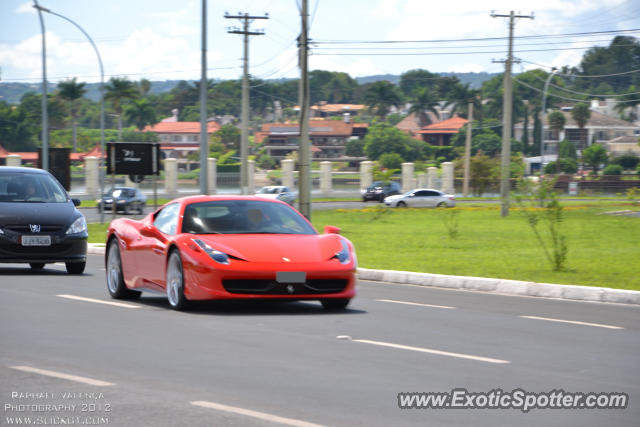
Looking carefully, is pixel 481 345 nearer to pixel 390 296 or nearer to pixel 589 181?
pixel 390 296

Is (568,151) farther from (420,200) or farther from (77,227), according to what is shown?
(77,227)

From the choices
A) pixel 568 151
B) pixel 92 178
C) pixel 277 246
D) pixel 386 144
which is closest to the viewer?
pixel 277 246

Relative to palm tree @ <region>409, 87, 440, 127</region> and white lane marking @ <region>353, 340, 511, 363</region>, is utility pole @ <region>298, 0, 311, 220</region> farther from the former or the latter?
palm tree @ <region>409, 87, 440, 127</region>

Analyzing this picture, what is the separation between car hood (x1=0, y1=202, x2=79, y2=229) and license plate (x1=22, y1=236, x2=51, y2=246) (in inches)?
9.6

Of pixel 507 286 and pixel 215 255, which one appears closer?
pixel 215 255

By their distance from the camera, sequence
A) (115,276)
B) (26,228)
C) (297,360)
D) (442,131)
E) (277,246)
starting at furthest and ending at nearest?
(442,131) → (26,228) → (115,276) → (277,246) → (297,360)

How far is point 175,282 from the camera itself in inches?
460

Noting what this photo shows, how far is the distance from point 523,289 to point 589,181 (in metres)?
87.9

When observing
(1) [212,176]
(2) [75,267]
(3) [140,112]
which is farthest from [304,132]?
(3) [140,112]

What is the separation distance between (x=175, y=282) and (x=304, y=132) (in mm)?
12057

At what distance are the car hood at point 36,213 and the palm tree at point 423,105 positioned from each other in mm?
177786

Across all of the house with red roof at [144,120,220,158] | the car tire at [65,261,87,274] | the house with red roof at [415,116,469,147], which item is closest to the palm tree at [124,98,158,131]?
the house with red roof at [144,120,220,158]

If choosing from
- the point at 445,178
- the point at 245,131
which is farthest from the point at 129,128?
the point at 245,131

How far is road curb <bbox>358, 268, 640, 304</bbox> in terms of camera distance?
14.4 meters
